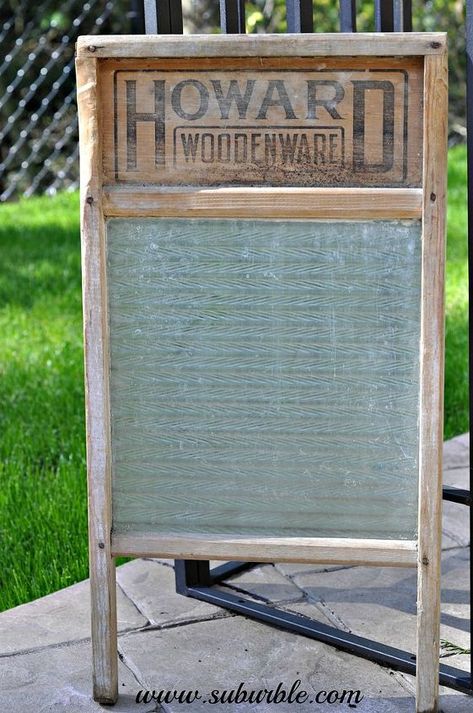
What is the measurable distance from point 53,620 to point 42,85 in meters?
6.63

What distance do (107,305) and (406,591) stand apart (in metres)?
1.16

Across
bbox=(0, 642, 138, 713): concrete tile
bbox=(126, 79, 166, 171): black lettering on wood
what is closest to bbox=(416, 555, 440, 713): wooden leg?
bbox=(0, 642, 138, 713): concrete tile

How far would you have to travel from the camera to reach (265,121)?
200 cm

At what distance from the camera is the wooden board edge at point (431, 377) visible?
194 centimetres

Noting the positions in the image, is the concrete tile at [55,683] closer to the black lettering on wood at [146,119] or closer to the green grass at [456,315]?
the black lettering on wood at [146,119]

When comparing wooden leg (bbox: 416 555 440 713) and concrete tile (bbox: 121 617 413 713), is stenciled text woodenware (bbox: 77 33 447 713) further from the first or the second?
concrete tile (bbox: 121 617 413 713)

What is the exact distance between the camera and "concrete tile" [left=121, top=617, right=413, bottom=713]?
221 cm

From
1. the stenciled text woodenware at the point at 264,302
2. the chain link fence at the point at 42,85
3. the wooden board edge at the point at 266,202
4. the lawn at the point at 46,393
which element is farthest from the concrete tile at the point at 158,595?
the chain link fence at the point at 42,85

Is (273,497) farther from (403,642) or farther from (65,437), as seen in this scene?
(65,437)

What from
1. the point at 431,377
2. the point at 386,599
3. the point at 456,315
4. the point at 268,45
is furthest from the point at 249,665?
the point at 456,315

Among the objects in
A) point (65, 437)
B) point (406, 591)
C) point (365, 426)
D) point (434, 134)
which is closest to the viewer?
point (434, 134)

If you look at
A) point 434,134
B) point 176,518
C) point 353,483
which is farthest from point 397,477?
point 434,134

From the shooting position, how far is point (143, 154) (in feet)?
6.68

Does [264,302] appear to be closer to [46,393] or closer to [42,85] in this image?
[46,393]
